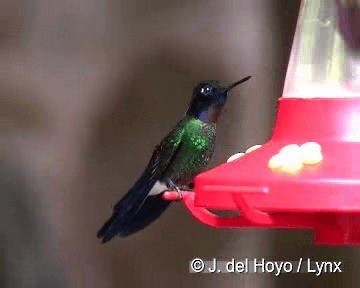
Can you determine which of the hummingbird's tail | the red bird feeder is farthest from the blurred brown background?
the red bird feeder

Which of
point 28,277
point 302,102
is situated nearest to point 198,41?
point 28,277

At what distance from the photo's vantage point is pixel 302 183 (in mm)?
638

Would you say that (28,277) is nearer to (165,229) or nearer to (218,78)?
(165,229)

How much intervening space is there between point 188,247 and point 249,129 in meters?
0.26

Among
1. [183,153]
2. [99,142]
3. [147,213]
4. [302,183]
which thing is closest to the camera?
[302,183]

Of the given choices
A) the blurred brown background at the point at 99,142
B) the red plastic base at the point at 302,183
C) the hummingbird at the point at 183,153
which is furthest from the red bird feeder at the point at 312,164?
the blurred brown background at the point at 99,142

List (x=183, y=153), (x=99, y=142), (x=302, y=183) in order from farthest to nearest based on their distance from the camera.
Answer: (x=99, y=142), (x=183, y=153), (x=302, y=183)

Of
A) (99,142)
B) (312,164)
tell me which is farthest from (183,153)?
(312,164)

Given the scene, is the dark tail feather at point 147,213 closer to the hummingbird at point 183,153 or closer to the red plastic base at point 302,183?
the hummingbird at point 183,153

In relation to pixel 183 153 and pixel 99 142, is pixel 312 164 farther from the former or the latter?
pixel 99 142

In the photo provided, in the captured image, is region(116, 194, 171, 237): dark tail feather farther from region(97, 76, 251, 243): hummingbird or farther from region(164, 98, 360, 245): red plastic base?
region(164, 98, 360, 245): red plastic base

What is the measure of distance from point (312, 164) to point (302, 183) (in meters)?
0.04

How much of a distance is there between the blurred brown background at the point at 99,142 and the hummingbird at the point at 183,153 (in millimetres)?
252

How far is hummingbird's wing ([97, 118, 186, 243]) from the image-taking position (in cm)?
121
